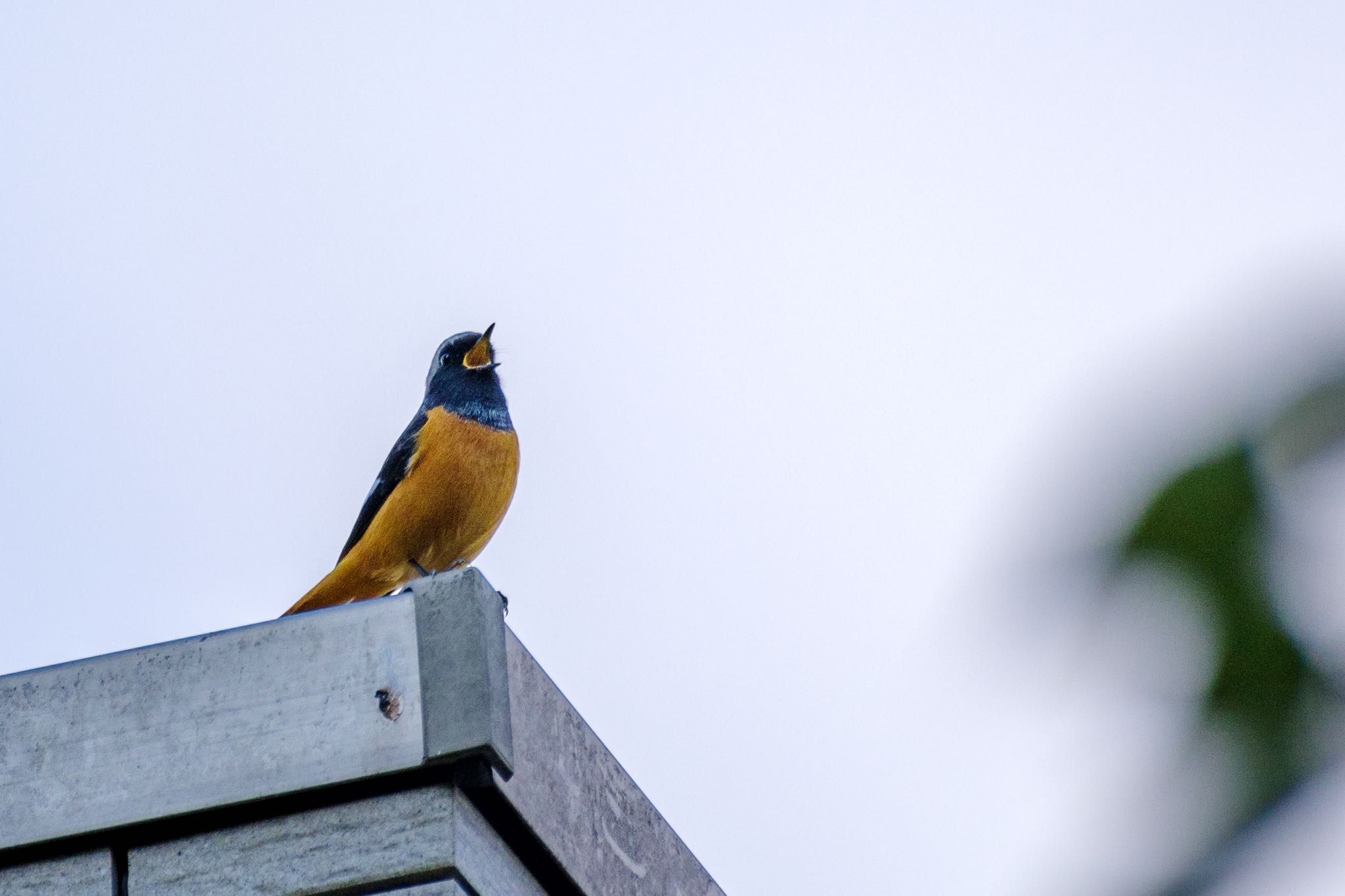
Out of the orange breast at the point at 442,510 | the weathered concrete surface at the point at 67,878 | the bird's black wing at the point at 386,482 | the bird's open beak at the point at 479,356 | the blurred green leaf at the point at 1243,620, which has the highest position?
the bird's open beak at the point at 479,356

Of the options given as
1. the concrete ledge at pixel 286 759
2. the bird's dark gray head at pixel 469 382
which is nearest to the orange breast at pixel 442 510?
the bird's dark gray head at pixel 469 382

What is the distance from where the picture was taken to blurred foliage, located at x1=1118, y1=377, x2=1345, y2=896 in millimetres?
2393

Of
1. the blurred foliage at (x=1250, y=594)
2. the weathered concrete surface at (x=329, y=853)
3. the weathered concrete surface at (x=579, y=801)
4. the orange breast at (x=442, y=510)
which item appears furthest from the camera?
the orange breast at (x=442, y=510)

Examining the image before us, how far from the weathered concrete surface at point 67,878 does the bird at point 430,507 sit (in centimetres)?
347

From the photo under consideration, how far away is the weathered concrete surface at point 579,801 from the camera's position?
4.63 metres

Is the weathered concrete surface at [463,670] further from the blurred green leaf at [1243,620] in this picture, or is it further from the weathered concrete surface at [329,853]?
the blurred green leaf at [1243,620]

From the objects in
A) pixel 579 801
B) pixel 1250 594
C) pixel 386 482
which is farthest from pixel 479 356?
pixel 1250 594

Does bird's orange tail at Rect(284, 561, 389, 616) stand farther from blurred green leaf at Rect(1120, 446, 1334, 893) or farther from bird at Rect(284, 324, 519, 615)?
blurred green leaf at Rect(1120, 446, 1334, 893)

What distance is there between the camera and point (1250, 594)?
2.51 meters

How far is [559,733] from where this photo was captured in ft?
16.1

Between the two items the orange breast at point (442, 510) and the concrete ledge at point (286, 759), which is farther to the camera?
the orange breast at point (442, 510)

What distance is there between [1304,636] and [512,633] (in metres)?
2.60

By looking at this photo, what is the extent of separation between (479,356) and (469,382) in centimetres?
27

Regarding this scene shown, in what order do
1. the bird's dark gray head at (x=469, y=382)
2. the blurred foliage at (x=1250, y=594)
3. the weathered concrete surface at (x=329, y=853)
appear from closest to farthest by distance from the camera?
the blurred foliage at (x=1250, y=594)
the weathered concrete surface at (x=329, y=853)
the bird's dark gray head at (x=469, y=382)
